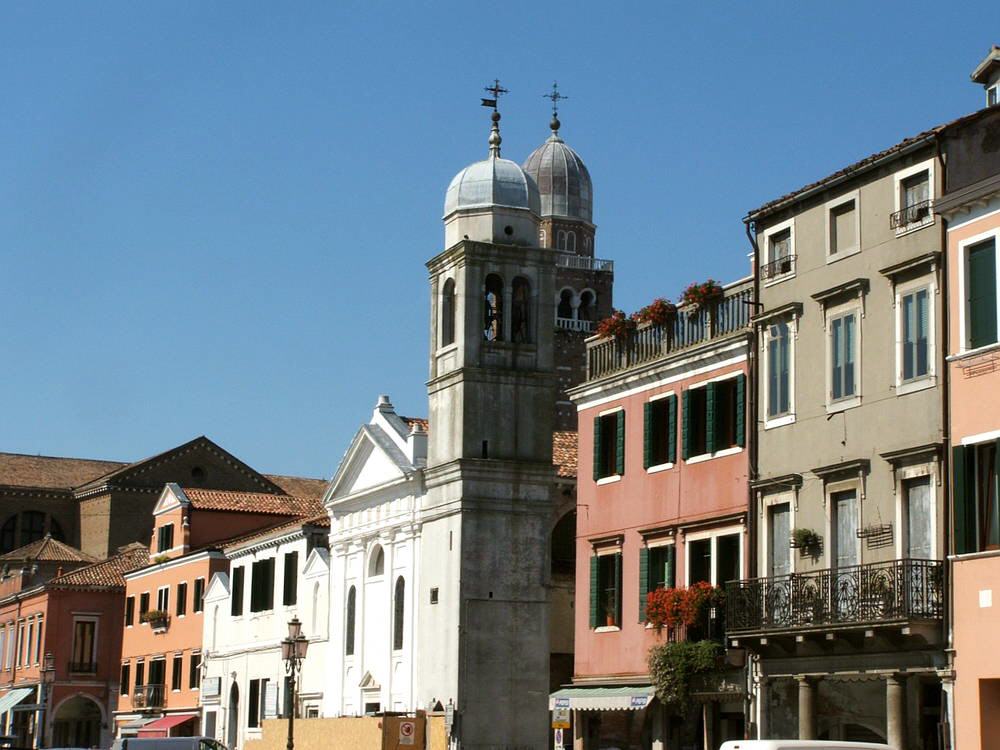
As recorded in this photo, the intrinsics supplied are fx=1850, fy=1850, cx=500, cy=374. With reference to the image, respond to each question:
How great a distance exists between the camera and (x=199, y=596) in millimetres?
65312

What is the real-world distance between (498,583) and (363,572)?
7.33 metres

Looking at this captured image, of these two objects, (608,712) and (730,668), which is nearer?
(730,668)

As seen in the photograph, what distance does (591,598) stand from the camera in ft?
122

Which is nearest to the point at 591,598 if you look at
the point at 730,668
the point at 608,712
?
the point at 608,712

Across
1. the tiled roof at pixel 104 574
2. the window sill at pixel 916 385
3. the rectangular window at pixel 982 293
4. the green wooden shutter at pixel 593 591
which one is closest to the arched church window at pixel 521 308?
the green wooden shutter at pixel 593 591

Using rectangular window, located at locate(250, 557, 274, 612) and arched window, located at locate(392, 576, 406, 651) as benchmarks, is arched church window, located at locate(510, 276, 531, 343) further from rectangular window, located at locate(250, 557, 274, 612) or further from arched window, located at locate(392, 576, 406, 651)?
rectangular window, located at locate(250, 557, 274, 612)

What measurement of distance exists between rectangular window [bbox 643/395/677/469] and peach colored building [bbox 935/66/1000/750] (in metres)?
8.86

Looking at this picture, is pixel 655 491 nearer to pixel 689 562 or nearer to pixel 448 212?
pixel 689 562

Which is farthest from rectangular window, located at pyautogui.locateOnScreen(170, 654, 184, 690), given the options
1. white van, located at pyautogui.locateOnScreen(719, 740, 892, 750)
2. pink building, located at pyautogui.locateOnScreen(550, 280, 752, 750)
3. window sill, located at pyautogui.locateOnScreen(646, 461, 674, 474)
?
white van, located at pyautogui.locateOnScreen(719, 740, 892, 750)

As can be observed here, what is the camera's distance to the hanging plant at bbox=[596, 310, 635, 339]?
37.2 meters

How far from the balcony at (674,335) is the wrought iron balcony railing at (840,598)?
5.09 meters

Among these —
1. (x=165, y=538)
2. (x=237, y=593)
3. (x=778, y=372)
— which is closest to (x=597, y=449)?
(x=778, y=372)

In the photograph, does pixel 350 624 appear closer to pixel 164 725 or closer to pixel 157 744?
pixel 164 725

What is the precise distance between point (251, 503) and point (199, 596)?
212 inches
